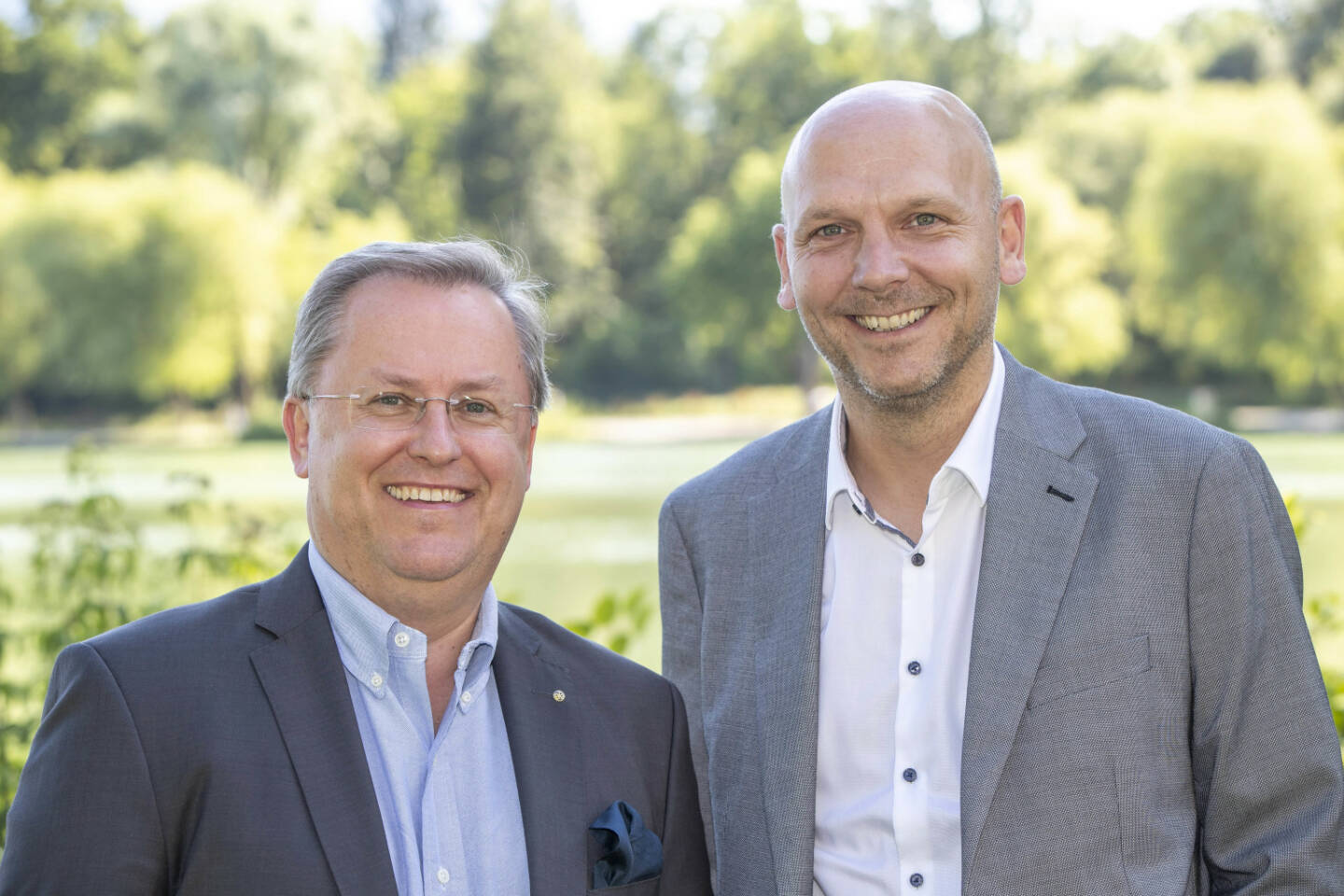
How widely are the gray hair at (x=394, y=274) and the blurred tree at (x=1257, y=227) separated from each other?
35361 mm

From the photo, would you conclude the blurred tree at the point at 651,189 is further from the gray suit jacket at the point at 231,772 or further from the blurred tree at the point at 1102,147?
the gray suit jacket at the point at 231,772

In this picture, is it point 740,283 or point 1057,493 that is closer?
point 1057,493

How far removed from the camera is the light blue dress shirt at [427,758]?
196cm

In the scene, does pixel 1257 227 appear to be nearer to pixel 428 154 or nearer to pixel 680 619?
pixel 428 154

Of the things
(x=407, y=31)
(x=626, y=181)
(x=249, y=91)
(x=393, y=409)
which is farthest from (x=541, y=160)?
(x=393, y=409)

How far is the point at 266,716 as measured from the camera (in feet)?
6.34

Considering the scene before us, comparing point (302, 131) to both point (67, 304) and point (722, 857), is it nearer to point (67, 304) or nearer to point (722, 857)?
point (67, 304)

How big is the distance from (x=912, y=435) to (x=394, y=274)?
1.00 meters

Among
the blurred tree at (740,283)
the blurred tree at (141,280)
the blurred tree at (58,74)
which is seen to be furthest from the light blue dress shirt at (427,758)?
the blurred tree at (740,283)

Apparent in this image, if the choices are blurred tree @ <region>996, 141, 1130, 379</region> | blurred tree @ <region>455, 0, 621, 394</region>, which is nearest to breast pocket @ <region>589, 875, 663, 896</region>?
blurred tree @ <region>996, 141, 1130, 379</region>

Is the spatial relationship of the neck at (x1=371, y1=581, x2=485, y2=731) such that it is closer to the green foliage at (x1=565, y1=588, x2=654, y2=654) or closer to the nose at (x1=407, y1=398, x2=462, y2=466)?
the nose at (x1=407, y1=398, x2=462, y2=466)

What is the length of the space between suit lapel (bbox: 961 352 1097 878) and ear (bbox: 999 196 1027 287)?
0.23 m

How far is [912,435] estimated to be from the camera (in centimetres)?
245

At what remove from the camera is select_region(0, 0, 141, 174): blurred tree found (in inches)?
1593
